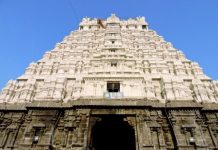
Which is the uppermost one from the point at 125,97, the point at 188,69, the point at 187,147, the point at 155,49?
the point at 155,49

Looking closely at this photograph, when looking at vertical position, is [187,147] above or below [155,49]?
below

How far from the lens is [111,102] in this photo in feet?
61.3

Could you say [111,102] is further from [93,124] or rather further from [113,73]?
[113,73]

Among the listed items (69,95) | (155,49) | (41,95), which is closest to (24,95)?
(41,95)

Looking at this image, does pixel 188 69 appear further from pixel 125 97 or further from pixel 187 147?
pixel 187 147

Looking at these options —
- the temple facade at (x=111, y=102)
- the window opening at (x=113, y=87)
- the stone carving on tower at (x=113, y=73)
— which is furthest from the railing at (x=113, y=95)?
the window opening at (x=113, y=87)

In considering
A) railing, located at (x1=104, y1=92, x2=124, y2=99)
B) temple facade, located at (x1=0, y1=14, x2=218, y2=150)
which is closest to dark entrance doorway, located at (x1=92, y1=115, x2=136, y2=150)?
temple facade, located at (x1=0, y1=14, x2=218, y2=150)

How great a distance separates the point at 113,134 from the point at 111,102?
346 cm

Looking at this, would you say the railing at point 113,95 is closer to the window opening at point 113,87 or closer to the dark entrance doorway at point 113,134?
the window opening at point 113,87

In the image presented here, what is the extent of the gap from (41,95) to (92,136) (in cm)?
581

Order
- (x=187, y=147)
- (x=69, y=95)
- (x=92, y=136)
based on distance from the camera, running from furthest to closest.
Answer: (x=69, y=95), (x=92, y=136), (x=187, y=147)

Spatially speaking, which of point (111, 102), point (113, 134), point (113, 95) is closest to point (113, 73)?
point (113, 95)

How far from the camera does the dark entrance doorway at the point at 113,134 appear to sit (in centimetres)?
1866

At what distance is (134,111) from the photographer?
725 inches
